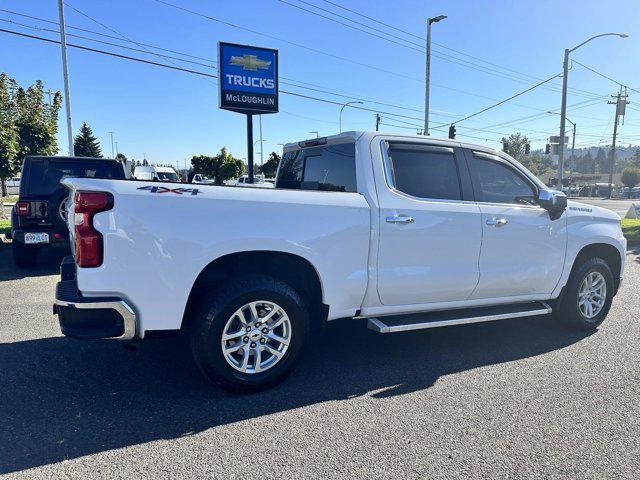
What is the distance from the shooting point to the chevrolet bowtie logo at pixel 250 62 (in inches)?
430

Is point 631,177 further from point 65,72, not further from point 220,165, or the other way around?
point 65,72

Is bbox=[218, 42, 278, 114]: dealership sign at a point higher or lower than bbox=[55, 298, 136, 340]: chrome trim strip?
higher

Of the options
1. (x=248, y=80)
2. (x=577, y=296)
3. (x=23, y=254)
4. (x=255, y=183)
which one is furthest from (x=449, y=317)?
(x=255, y=183)

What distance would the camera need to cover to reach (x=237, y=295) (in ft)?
10.9

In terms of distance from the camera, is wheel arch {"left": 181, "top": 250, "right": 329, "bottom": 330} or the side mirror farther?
the side mirror

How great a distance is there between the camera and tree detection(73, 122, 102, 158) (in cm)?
6106

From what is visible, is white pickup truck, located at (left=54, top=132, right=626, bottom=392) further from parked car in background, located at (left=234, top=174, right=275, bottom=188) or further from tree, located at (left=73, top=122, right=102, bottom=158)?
tree, located at (left=73, top=122, right=102, bottom=158)

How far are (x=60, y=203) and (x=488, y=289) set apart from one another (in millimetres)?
5566

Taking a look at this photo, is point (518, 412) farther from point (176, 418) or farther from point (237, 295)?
point (176, 418)

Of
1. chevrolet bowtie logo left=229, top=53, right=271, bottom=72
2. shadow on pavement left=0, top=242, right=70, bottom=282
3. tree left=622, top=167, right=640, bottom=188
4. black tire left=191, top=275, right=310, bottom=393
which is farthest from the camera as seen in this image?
tree left=622, top=167, right=640, bottom=188

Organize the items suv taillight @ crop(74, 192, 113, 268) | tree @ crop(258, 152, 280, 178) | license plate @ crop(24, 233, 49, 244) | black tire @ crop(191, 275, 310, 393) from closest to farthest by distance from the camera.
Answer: suv taillight @ crop(74, 192, 113, 268) → black tire @ crop(191, 275, 310, 393) → license plate @ crop(24, 233, 49, 244) → tree @ crop(258, 152, 280, 178)

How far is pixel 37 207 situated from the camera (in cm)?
752

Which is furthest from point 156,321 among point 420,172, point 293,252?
point 420,172

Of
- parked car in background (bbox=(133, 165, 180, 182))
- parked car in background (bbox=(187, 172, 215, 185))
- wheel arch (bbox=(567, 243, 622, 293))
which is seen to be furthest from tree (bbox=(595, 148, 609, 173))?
wheel arch (bbox=(567, 243, 622, 293))
